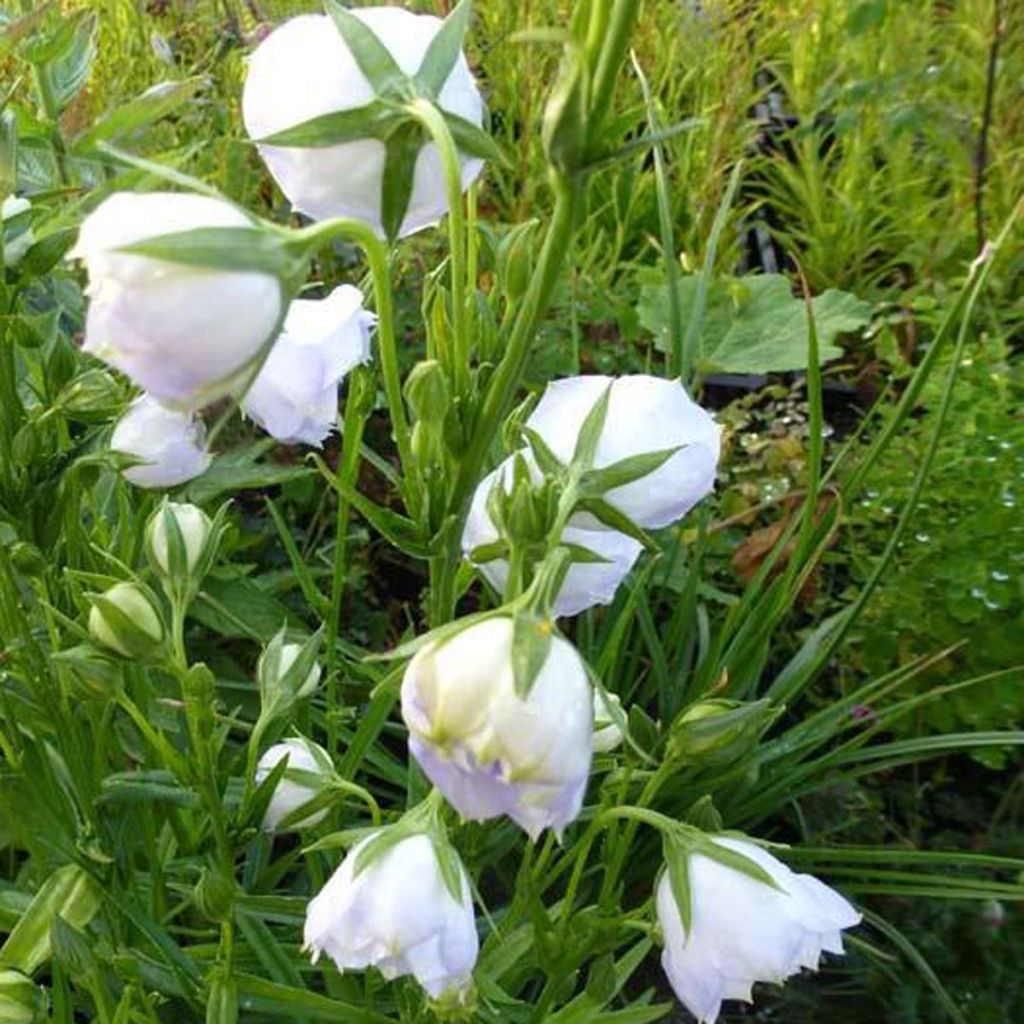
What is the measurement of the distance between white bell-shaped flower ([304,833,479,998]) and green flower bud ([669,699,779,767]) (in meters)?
0.11

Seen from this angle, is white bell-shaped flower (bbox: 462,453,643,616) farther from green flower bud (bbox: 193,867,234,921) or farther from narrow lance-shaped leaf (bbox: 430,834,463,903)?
green flower bud (bbox: 193,867,234,921)

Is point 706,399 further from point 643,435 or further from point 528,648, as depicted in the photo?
point 528,648

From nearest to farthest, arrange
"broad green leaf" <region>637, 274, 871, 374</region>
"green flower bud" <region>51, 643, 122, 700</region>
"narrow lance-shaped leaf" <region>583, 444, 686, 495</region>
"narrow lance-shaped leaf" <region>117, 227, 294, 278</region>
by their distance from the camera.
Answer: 1. "narrow lance-shaped leaf" <region>117, 227, 294, 278</region>
2. "narrow lance-shaped leaf" <region>583, 444, 686, 495</region>
3. "green flower bud" <region>51, 643, 122, 700</region>
4. "broad green leaf" <region>637, 274, 871, 374</region>

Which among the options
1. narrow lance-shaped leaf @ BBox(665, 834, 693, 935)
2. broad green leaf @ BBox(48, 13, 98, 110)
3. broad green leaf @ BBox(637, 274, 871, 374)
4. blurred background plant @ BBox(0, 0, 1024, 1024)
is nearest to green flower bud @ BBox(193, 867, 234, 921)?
blurred background plant @ BBox(0, 0, 1024, 1024)

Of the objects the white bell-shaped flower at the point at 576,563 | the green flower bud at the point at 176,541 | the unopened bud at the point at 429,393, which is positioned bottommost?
the green flower bud at the point at 176,541

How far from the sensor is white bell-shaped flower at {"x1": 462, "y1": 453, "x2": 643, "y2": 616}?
1.80 ft

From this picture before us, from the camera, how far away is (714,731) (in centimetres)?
59

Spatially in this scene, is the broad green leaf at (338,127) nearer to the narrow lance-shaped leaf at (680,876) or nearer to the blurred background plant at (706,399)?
the blurred background plant at (706,399)

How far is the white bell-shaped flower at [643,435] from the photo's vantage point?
1.73 ft

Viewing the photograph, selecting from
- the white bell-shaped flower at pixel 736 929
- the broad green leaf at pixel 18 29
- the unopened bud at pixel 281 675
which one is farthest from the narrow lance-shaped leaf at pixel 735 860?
the broad green leaf at pixel 18 29

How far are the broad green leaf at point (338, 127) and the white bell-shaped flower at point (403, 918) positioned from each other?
10.6 inches

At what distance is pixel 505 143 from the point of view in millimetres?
2002

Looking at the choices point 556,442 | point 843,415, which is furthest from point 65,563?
point 843,415

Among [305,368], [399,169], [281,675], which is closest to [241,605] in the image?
[281,675]
